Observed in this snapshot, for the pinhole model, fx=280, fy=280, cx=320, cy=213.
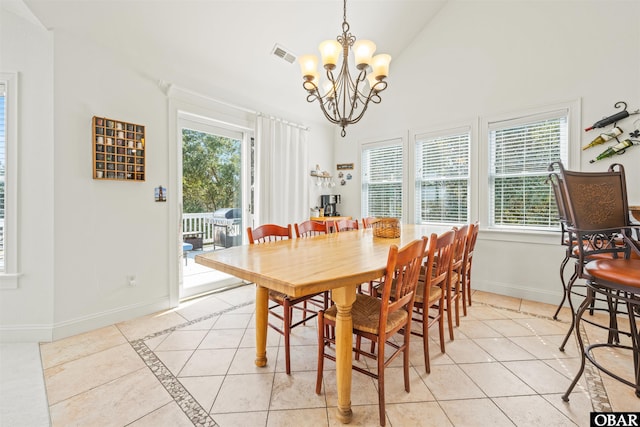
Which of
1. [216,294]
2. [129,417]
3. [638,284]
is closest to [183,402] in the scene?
[129,417]

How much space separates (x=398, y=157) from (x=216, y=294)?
3.25m

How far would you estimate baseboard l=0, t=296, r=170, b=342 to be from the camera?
2273mm

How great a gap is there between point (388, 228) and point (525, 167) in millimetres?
2147

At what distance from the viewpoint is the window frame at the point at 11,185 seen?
223 centimetres

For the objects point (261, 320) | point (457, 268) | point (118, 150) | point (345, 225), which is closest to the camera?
point (261, 320)

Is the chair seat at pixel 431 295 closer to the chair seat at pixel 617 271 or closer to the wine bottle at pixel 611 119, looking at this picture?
the chair seat at pixel 617 271

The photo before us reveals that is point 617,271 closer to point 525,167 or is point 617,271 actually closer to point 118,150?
point 525,167

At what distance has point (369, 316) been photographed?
1.58m

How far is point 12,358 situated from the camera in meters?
2.04

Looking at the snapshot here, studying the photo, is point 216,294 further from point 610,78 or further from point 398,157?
point 610,78

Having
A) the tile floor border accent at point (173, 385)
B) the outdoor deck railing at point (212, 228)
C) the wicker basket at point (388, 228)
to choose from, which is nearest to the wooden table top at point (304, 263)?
the wicker basket at point (388, 228)

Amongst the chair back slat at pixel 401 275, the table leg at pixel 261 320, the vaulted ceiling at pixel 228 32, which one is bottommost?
the table leg at pixel 261 320

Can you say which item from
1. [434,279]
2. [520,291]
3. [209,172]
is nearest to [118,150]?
[209,172]

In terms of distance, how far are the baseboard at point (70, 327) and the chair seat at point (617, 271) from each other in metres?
3.48
